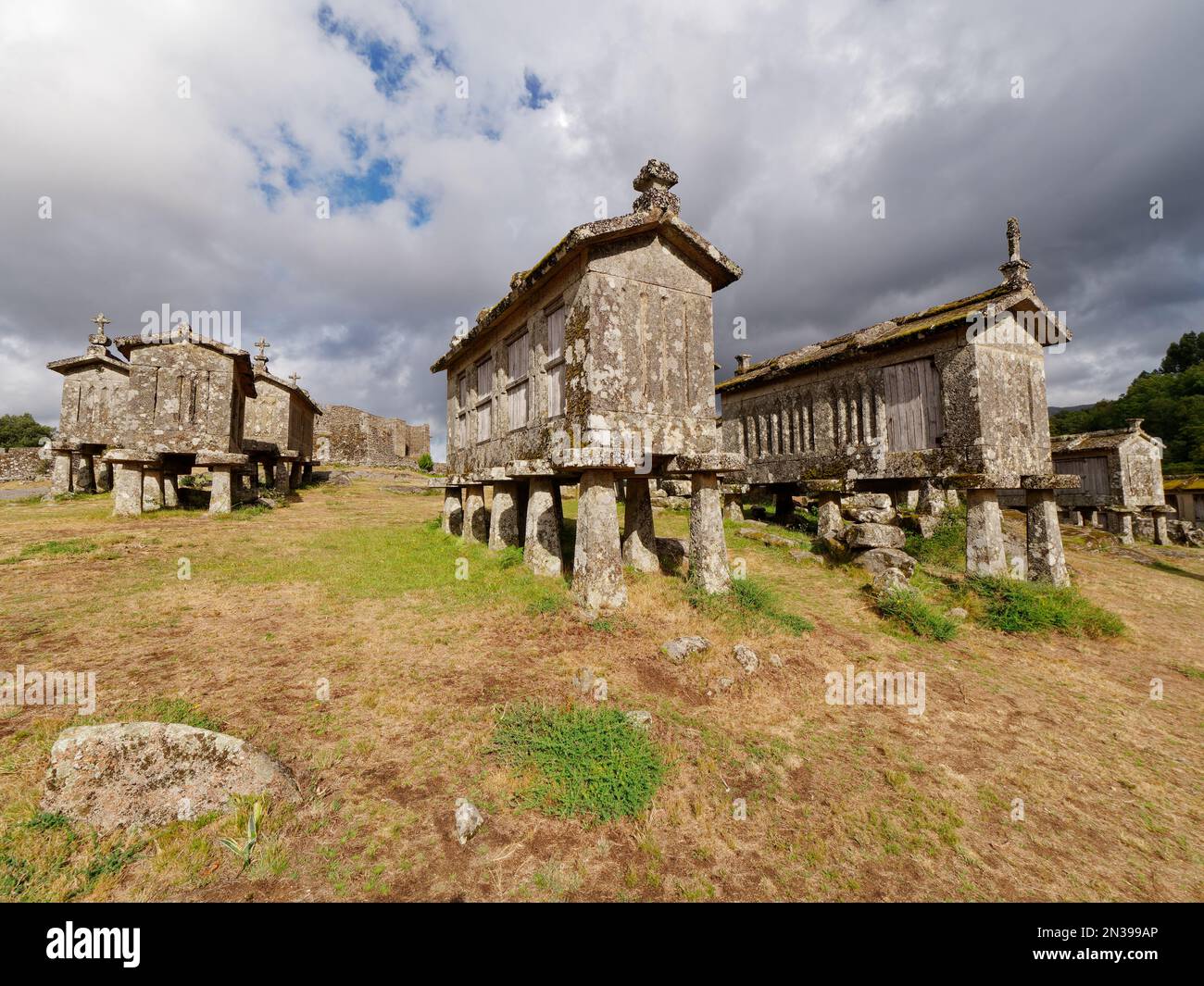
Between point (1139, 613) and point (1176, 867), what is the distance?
9799 mm

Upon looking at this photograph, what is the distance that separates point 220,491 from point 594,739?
16117 mm

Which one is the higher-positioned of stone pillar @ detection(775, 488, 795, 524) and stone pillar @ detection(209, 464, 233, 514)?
stone pillar @ detection(209, 464, 233, 514)

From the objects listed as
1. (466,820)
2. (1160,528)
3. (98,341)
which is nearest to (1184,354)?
(1160,528)

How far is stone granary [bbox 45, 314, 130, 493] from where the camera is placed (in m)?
22.0

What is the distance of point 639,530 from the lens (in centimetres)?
1078

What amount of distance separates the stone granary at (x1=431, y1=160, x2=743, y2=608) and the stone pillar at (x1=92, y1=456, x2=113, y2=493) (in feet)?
80.2

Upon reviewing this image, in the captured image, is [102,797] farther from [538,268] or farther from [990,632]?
[990,632]

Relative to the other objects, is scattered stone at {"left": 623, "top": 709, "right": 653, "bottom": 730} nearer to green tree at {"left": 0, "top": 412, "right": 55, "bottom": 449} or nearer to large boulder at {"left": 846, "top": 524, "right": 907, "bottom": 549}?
large boulder at {"left": 846, "top": 524, "right": 907, "bottom": 549}

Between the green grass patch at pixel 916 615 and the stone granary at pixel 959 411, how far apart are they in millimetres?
2628

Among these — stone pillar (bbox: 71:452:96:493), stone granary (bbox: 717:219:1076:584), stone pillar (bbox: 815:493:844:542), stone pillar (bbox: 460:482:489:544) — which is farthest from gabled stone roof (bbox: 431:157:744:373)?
stone pillar (bbox: 71:452:96:493)

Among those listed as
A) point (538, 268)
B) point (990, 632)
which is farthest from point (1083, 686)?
point (538, 268)

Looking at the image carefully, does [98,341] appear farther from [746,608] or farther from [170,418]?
[746,608]
